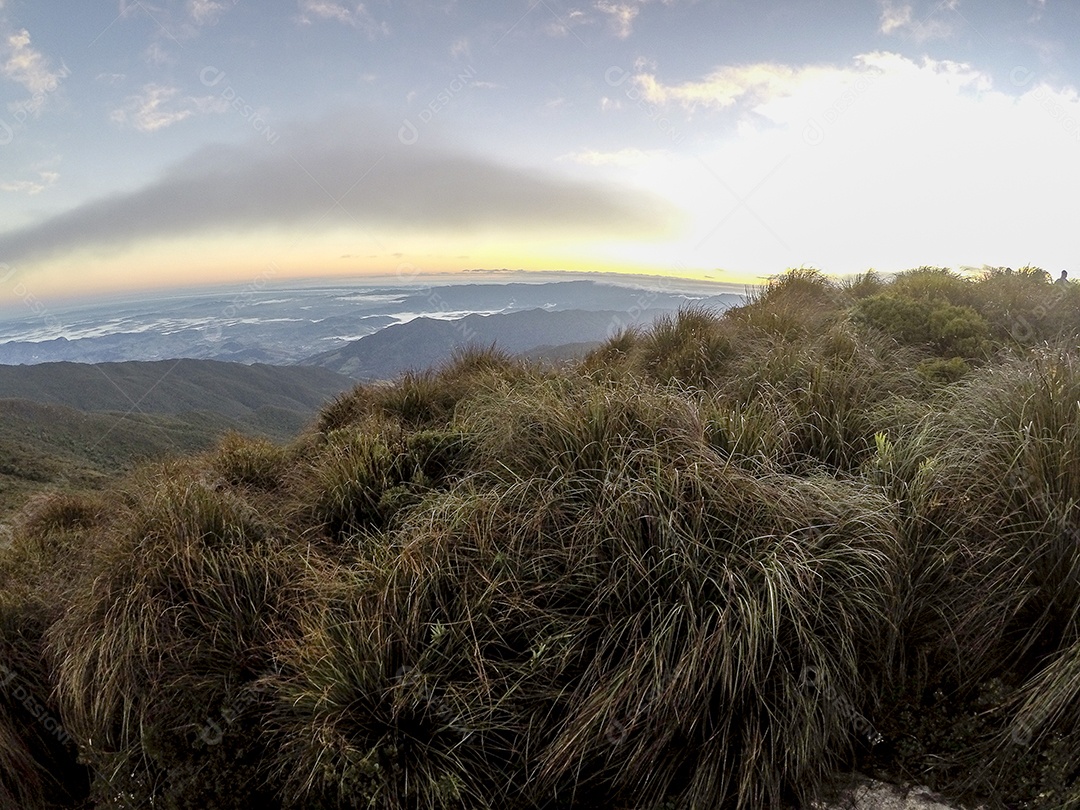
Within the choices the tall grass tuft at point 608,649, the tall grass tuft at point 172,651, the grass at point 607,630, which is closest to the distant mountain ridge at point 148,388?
the tall grass tuft at point 172,651

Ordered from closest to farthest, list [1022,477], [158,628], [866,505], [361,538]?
[1022,477]
[866,505]
[158,628]
[361,538]

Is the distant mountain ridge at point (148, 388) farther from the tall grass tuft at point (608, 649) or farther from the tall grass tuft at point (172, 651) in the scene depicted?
the tall grass tuft at point (608, 649)

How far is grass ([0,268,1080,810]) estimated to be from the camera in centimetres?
263

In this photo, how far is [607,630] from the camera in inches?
116

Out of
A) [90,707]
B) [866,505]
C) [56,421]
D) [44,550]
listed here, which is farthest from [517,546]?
[56,421]

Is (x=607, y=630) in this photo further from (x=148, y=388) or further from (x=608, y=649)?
(x=148, y=388)

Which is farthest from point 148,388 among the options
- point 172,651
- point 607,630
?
point 607,630

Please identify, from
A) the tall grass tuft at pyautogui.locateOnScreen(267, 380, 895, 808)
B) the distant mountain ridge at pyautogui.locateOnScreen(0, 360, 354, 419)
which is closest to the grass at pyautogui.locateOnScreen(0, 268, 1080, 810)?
the tall grass tuft at pyautogui.locateOnScreen(267, 380, 895, 808)

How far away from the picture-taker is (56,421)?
71750 mm

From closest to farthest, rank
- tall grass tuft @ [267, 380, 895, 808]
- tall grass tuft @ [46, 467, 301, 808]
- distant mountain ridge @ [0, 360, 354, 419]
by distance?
tall grass tuft @ [267, 380, 895, 808] < tall grass tuft @ [46, 467, 301, 808] < distant mountain ridge @ [0, 360, 354, 419]

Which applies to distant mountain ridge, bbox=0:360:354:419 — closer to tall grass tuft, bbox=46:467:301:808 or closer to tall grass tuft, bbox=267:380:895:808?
tall grass tuft, bbox=46:467:301:808

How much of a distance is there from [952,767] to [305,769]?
3.06 metres

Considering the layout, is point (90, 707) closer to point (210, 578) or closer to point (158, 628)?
point (158, 628)

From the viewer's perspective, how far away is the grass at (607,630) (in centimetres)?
263
